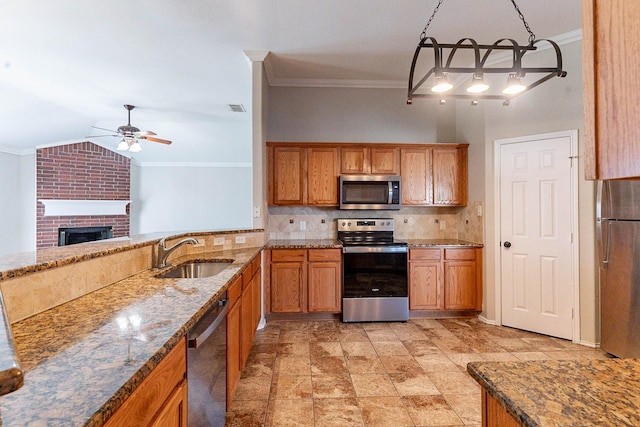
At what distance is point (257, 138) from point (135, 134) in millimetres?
2334

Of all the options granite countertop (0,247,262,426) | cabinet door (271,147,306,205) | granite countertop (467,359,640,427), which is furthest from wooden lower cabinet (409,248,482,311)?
granite countertop (467,359,640,427)

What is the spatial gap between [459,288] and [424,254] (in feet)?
1.89

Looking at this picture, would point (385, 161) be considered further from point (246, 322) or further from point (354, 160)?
point (246, 322)

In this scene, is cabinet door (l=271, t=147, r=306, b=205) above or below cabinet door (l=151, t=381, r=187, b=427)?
above

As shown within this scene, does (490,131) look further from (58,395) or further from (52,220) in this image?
(52,220)

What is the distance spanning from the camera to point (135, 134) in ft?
14.6

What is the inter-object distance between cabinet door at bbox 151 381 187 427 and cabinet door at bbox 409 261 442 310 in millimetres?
2877

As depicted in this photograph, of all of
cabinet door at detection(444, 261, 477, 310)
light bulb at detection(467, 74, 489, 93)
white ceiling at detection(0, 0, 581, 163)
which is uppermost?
white ceiling at detection(0, 0, 581, 163)

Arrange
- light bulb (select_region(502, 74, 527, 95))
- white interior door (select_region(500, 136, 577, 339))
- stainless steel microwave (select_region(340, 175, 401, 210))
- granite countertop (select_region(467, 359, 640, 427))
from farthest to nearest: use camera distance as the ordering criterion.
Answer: stainless steel microwave (select_region(340, 175, 401, 210)) → white interior door (select_region(500, 136, 577, 339)) → light bulb (select_region(502, 74, 527, 95)) → granite countertop (select_region(467, 359, 640, 427))

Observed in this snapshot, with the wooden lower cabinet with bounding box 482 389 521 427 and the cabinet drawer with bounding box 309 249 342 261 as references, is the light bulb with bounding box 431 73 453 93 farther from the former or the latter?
the cabinet drawer with bounding box 309 249 342 261

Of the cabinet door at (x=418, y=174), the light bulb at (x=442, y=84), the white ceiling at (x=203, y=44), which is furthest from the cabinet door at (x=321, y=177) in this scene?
the light bulb at (x=442, y=84)

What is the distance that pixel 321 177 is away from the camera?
12.3ft

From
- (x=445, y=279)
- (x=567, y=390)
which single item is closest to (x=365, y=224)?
(x=445, y=279)

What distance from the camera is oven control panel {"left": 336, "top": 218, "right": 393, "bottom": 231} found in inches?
154
